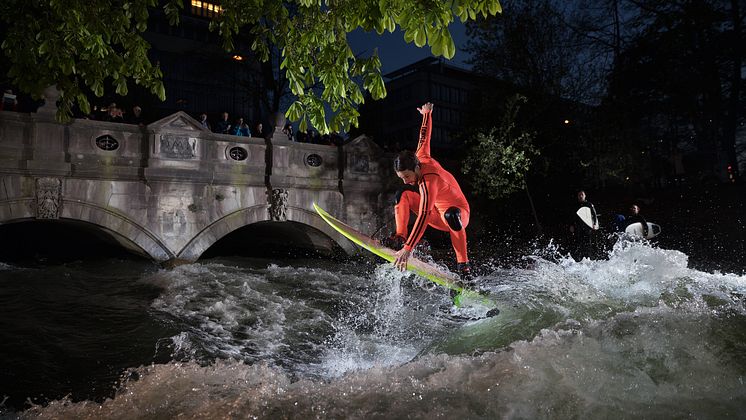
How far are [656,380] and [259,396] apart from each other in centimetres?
330

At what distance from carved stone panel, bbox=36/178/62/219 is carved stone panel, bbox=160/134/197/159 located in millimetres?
2543

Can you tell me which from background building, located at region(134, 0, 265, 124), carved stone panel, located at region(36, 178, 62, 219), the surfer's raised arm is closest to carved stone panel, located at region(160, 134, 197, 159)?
carved stone panel, located at region(36, 178, 62, 219)

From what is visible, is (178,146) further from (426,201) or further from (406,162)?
(426,201)

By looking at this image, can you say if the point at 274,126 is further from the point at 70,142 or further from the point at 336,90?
the point at 336,90

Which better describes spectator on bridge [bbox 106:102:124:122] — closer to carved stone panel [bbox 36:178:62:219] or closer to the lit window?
carved stone panel [bbox 36:178:62:219]

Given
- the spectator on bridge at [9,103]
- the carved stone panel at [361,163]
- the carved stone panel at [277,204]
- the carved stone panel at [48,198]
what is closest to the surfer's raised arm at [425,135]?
the carved stone panel at [277,204]

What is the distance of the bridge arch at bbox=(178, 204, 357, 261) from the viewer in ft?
43.1

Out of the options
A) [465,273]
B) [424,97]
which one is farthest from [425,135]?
[424,97]

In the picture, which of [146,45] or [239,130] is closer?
[146,45]

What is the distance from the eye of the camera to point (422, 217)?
20.7ft

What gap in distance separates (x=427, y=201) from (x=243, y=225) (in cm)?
904

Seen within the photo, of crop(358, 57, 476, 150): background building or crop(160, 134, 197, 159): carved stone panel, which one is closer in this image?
crop(160, 134, 197, 159): carved stone panel

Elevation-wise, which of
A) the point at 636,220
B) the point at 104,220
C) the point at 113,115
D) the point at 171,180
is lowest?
the point at 104,220

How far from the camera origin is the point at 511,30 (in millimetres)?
20500
